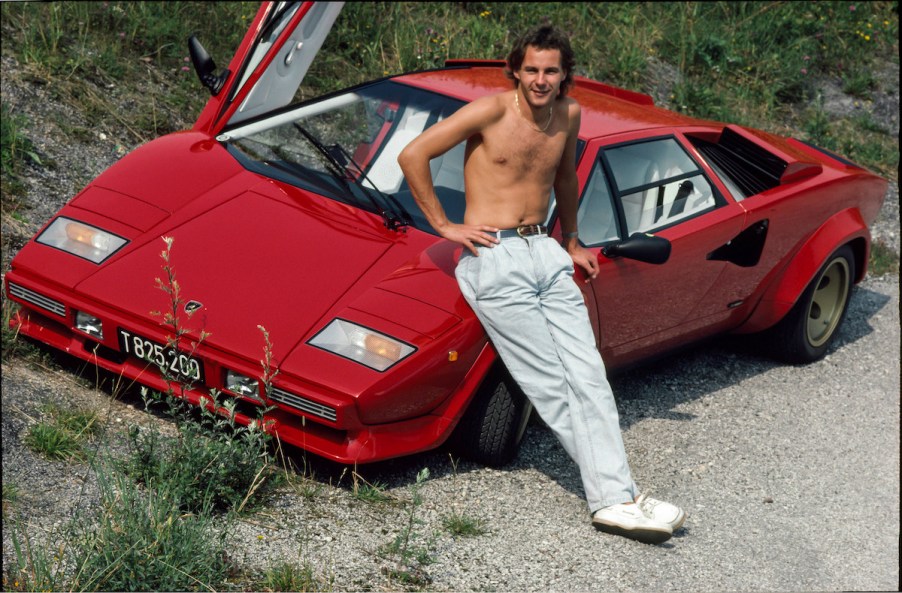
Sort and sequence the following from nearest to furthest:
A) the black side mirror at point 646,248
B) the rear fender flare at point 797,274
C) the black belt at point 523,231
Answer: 1. the black belt at point 523,231
2. the black side mirror at point 646,248
3. the rear fender flare at point 797,274

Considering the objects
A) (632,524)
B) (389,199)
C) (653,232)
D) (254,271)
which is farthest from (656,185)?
(254,271)

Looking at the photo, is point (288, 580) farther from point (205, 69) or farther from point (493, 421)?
point (205, 69)

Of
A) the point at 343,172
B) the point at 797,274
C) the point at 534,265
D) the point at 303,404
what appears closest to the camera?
the point at 303,404

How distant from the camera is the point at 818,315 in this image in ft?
22.2

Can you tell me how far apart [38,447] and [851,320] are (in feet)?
16.9

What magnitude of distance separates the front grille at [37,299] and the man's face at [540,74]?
1.96 metres

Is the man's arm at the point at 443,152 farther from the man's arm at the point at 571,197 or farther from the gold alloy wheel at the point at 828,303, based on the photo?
the gold alloy wheel at the point at 828,303

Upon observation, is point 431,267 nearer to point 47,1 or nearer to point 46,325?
point 46,325

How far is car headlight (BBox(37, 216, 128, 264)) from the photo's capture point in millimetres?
4809

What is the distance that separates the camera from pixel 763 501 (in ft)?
16.6

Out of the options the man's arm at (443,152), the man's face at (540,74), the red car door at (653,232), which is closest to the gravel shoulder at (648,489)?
the red car door at (653,232)

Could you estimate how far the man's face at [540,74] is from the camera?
14.5ft

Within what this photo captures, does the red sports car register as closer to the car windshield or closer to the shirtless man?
the car windshield

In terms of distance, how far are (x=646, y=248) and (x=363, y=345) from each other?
4.34 ft
